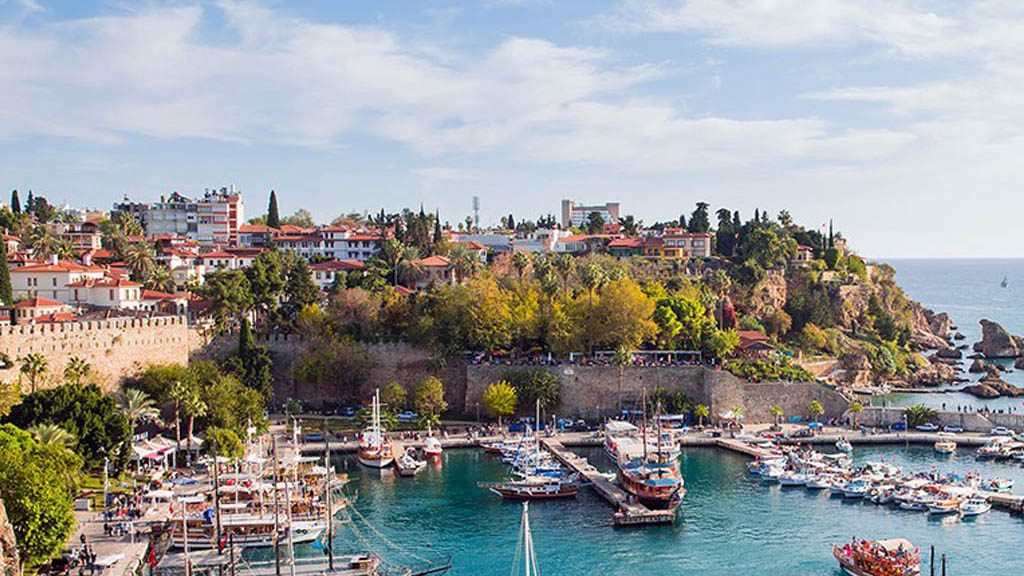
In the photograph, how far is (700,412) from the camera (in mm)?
68062

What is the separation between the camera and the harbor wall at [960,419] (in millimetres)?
66750

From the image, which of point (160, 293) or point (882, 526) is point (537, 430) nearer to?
point (882, 526)

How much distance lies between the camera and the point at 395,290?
8150 centimetres

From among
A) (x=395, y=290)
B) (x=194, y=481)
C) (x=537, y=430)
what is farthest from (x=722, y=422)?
(x=194, y=481)

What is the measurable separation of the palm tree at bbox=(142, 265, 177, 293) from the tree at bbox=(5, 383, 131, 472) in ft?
116

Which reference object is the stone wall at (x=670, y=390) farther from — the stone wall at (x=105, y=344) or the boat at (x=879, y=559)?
the boat at (x=879, y=559)

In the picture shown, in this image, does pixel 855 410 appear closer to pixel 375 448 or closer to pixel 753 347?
pixel 753 347

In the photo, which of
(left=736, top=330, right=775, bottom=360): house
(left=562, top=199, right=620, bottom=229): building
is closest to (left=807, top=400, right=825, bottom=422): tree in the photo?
(left=736, top=330, right=775, bottom=360): house

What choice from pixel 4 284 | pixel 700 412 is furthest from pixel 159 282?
pixel 700 412

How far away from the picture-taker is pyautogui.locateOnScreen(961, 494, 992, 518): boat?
49469mm

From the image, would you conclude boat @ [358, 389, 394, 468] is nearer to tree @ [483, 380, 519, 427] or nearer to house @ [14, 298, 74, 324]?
tree @ [483, 380, 519, 427]

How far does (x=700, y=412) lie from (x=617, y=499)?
19069 millimetres

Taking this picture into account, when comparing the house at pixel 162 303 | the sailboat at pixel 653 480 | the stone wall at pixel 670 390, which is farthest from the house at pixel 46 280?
the sailboat at pixel 653 480

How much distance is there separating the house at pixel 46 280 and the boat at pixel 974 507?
64.4 m
